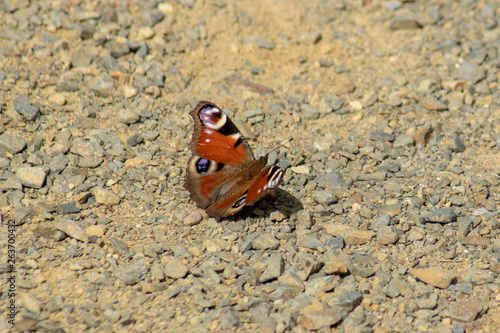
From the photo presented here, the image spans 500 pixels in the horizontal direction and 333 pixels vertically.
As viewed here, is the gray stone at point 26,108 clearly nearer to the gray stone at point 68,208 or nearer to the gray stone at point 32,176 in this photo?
the gray stone at point 32,176

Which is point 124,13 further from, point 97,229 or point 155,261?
point 155,261

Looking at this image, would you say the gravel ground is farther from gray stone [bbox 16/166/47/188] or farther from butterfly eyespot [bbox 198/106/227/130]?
butterfly eyespot [bbox 198/106/227/130]

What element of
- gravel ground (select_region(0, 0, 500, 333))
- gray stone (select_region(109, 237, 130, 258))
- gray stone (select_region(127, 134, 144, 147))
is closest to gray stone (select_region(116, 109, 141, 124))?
gravel ground (select_region(0, 0, 500, 333))

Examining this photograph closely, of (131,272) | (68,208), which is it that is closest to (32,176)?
(68,208)

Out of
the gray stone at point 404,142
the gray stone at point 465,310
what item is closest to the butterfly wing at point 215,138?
the gray stone at point 404,142

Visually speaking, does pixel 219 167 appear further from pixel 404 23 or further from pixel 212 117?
pixel 404 23

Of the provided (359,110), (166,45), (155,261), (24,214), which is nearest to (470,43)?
(359,110)

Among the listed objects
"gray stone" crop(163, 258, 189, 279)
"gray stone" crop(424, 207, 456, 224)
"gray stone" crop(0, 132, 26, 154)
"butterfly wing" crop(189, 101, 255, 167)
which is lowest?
"gray stone" crop(163, 258, 189, 279)
